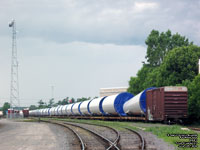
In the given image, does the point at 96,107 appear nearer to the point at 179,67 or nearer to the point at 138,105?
the point at 138,105

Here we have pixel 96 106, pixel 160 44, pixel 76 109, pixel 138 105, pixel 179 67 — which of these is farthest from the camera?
pixel 160 44

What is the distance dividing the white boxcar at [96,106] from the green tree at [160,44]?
118 feet

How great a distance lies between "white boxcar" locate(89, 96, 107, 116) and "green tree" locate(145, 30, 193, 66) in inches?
1415

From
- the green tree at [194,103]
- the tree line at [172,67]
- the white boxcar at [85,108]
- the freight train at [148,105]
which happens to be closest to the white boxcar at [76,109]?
A: the white boxcar at [85,108]

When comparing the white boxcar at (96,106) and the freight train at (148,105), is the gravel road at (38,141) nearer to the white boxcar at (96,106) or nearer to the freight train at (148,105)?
the freight train at (148,105)

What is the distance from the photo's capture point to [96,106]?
4897 cm

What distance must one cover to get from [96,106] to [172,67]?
1583 centimetres

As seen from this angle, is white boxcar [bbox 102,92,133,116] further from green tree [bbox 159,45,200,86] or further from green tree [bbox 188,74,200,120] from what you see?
green tree [bbox 159,45,200,86]

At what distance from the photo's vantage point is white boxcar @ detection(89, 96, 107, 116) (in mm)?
47969

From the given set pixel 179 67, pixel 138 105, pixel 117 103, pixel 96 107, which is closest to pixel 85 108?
pixel 96 107

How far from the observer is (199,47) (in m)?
60.2

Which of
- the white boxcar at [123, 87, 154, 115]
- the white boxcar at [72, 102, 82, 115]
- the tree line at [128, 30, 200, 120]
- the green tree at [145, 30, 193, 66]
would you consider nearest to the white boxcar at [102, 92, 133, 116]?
the white boxcar at [123, 87, 154, 115]

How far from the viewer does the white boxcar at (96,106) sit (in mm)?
47969

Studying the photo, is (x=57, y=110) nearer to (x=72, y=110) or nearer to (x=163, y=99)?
(x=72, y=110)
